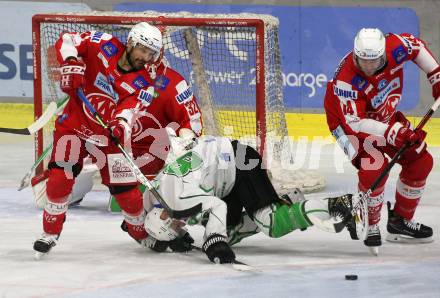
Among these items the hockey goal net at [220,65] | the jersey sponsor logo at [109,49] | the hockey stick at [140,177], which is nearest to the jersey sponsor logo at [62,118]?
the hockey stick at [140,177]

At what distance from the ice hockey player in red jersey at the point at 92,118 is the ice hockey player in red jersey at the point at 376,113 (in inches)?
29.0

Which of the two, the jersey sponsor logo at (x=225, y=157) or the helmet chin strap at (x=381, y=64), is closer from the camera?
the jersey sponsor logo at (x=225, y=157)

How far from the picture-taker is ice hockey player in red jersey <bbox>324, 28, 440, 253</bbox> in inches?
220

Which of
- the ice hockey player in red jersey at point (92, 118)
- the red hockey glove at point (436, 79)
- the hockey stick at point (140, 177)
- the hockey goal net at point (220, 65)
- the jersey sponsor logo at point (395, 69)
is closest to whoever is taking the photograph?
the hockey stick at point (140, 177)

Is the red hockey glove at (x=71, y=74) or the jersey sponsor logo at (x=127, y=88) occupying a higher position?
the red hockey glove at (x=71, y=74)

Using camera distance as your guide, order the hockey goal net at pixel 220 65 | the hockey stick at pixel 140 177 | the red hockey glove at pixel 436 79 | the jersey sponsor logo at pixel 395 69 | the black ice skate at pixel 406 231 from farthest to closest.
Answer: the hockey goal net at pixel 220 65, the black ice skate at pixel 406 231, the red hockey glove at pixel 436 79, the jersey sponsor logo at pixel 395 69, the hockey stick at pixel 140 177

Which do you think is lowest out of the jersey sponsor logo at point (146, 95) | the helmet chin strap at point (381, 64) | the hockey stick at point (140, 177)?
the hockey stick at point (140, 177)

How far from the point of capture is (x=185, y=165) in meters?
5.43

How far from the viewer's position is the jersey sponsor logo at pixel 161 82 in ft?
19.2

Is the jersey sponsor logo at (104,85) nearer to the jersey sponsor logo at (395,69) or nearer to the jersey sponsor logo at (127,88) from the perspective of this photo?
the jersey sponsor logo at (127,88)

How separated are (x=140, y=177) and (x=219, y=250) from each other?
50cm

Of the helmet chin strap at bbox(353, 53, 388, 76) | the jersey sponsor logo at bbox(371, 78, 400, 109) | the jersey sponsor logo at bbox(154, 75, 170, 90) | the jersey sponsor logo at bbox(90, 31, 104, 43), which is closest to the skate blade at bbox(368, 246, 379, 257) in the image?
the jersey sponsor logo at bbox(371, 78, 400, 109)

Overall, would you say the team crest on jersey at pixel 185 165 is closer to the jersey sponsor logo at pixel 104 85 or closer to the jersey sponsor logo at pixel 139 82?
the jersey sponsor logo at pixel 139 82

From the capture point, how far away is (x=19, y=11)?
9.88m
